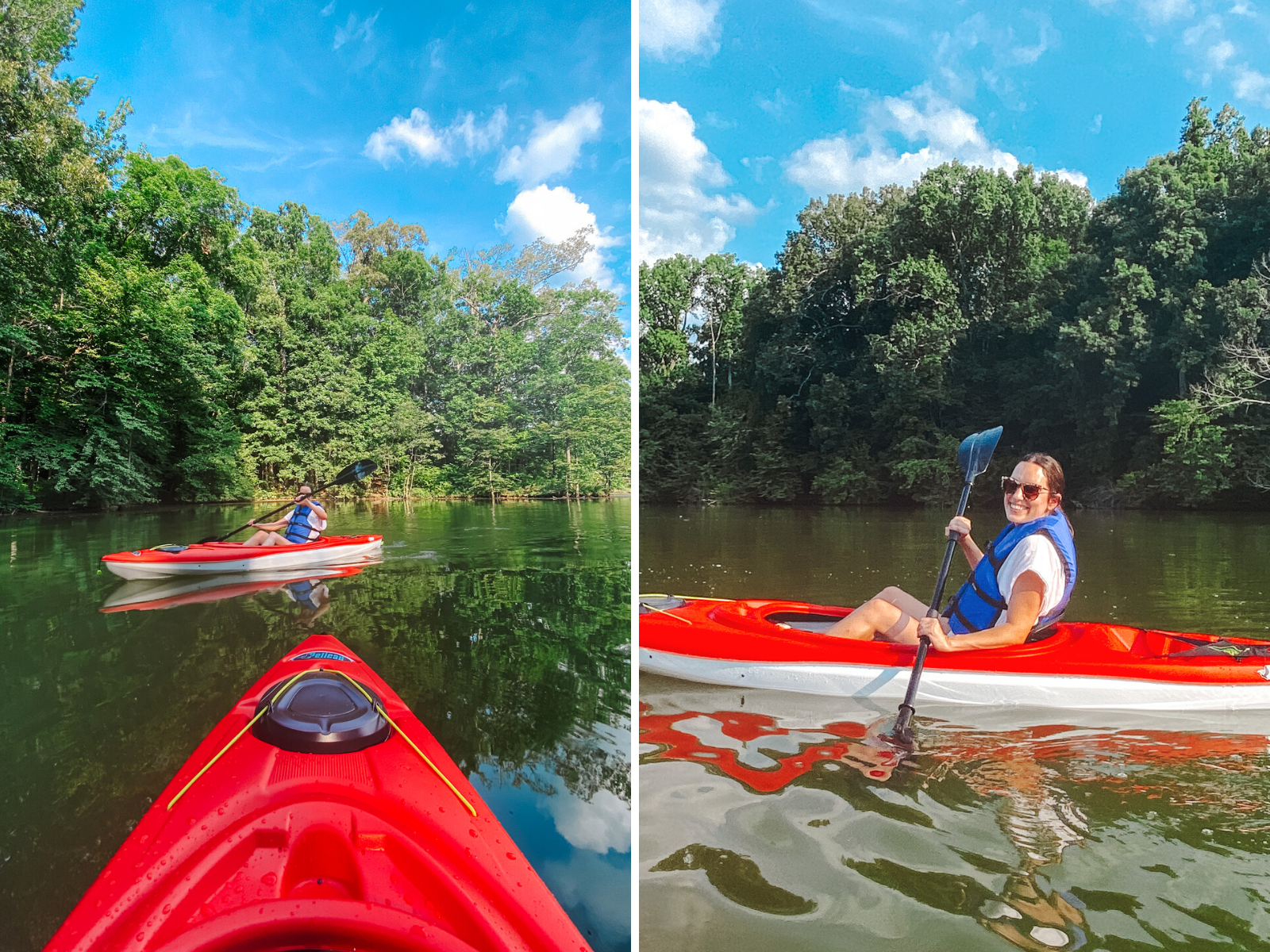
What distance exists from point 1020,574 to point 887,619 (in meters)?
0.41

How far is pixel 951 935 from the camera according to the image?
3.48 feet

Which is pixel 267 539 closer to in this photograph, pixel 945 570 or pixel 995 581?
pixel 945 570

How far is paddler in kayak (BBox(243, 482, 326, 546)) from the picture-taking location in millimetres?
5148

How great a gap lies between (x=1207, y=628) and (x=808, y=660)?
190 centimetres

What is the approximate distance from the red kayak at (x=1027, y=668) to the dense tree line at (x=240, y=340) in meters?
8.79

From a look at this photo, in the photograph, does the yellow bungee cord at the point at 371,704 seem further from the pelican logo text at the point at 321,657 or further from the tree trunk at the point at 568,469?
the tree trunk at the point at 568,469

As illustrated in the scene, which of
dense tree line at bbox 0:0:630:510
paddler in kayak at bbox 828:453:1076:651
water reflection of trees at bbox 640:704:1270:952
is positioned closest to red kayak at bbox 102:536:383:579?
water reflection of trees at bbox 640:704:1270:952

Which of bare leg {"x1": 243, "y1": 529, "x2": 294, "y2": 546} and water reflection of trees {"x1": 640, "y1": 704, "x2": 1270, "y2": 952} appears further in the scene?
bare leg {"x1": 243, "y1": 529, "x2": 294, "y2": 546}

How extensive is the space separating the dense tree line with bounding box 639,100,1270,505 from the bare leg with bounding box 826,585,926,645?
813 cm

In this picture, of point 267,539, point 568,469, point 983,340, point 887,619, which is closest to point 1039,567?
point 887,619

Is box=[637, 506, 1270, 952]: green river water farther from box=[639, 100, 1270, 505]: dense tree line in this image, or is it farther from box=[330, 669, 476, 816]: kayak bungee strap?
box=[639, 100, 1270, 505]: dense tree line

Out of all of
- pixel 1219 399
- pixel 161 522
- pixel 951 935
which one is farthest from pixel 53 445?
pixel 1219 399

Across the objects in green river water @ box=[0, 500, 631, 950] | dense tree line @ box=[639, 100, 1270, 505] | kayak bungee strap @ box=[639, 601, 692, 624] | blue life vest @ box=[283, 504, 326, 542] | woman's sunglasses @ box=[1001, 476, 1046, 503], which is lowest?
green river water @ box=[0, 500, 631, 950]

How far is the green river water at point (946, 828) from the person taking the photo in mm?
1091
